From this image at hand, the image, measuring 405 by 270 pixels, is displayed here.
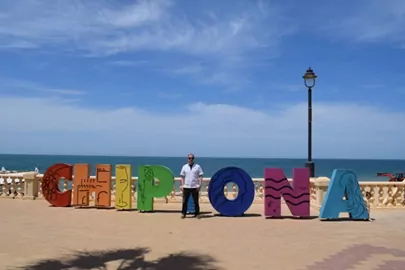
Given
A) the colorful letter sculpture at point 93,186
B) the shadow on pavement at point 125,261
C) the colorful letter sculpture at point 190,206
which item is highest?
the colorful letter sculpture at point 93,186

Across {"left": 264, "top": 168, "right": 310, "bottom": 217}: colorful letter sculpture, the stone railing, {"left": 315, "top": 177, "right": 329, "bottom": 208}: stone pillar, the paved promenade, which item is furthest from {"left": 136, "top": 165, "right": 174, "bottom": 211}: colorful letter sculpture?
{"left": 315, "top": 177, "right": 329, "bottom": 208}: stone pillar

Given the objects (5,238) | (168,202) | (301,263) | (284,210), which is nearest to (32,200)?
(168,202)

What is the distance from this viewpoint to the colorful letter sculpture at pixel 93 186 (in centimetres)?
1391

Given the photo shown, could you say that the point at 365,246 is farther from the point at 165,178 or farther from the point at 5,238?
the point at 5,238

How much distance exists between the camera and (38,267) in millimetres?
7270

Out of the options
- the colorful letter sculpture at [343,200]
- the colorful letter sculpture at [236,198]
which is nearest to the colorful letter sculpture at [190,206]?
the colorful letter sculpture at [236,198]

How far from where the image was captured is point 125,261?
768cm

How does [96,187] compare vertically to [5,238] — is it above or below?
above

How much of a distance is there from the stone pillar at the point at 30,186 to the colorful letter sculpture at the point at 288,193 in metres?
8.71

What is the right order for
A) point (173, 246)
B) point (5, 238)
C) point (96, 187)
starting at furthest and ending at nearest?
point (96, 187) → point (5, 238) → point (173, 246)

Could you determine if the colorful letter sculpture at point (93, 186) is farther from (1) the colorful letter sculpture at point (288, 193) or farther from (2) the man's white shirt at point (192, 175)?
(1) the colorful letter sculpture at point (288, 193)

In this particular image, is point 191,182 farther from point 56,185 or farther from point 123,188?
point 56,185

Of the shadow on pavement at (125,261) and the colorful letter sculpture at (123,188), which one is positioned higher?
the colorful letter sculpture at (123,188)

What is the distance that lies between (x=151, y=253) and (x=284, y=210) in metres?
6.68
